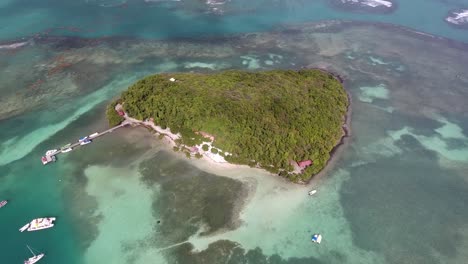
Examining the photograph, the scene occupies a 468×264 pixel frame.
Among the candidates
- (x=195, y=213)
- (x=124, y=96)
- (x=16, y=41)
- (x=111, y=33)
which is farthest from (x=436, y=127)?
(x=16, y=41)

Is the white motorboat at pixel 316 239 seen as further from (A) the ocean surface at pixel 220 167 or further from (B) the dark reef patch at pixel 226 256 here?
(B) the dark reef patch at pixel 226 256

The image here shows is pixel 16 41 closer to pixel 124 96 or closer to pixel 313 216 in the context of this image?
pixel 124 96

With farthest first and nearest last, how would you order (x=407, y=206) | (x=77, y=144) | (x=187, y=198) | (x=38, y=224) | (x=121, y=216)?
(x=77, y=144) < (x=407, y=206) < (x=187, y=198) < (x=121, y=216) < (x=38, y=224)

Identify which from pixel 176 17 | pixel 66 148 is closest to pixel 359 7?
pixel 176 17

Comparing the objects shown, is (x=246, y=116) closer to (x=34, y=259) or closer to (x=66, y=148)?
(x=66, y=148)

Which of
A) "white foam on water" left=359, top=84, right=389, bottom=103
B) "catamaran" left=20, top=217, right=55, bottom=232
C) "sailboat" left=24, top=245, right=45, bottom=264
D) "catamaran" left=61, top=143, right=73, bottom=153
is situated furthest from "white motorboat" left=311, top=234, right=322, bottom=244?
"catamaran" left=61, top=143, right=73, bottom=153

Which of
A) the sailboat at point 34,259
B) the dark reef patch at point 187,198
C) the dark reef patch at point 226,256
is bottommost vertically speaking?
the dark reef patch at point 226,256

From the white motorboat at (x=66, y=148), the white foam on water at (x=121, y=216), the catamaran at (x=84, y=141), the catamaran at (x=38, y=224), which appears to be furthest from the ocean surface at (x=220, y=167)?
the catamaran at (x=84, y=141)
